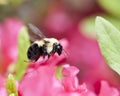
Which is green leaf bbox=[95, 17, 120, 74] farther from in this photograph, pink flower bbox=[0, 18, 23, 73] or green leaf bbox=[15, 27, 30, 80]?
pink flower bbox=[0, 18, 23, 73]

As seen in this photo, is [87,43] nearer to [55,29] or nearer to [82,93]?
[55,29]

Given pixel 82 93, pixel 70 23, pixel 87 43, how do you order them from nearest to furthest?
pixel 82 93, pixel 87 43, pixel 70 23

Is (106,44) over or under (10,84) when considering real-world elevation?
over

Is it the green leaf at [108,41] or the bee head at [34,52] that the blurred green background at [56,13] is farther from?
the green leaf at [108,41]

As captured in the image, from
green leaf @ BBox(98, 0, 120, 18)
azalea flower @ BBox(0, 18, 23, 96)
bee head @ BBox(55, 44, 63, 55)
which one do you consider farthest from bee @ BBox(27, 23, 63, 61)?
green leaf @ BBox(98, 0, 120, 18)

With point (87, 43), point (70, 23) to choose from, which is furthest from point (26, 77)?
point (70, 23)

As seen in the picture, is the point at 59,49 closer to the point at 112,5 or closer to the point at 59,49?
the point at 59,49

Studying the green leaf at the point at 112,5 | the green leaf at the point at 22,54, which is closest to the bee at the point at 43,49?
the green leaf at the point at 22,54
